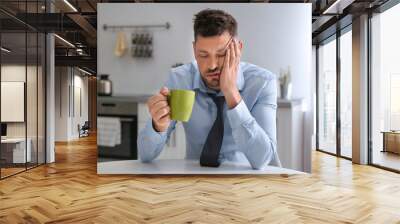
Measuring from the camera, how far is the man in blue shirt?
15.8 feet

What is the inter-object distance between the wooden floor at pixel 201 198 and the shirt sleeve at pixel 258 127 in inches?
13.0

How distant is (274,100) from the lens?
502 centimetres

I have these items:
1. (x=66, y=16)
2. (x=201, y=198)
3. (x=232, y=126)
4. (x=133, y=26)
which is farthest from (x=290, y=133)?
(x=66, y=16)

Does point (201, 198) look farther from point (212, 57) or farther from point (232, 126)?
point (212, 57)

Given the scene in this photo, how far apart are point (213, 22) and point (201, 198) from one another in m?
2.32

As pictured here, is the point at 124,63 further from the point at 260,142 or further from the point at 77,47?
the point at 77,47

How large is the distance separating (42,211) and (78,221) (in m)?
0.54

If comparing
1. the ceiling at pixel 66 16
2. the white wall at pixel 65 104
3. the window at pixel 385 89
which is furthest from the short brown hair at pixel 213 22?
the white wall at pixel 65 104

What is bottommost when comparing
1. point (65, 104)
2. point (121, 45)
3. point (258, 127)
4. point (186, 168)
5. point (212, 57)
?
point (186, 168)

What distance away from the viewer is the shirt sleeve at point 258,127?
473cm

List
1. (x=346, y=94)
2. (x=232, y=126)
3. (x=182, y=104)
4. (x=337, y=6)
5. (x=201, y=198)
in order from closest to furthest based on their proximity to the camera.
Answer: (x=182, y=104) < (x=201, y=198) < (x=232, y=126) < (x=337, y=6) < (x=346, y=94)

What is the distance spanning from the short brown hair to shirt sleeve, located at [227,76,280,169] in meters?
0.88

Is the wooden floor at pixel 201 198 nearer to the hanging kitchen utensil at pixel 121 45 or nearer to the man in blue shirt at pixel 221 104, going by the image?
the man in blue shirt at pixel 221 104

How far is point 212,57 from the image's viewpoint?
489cm
